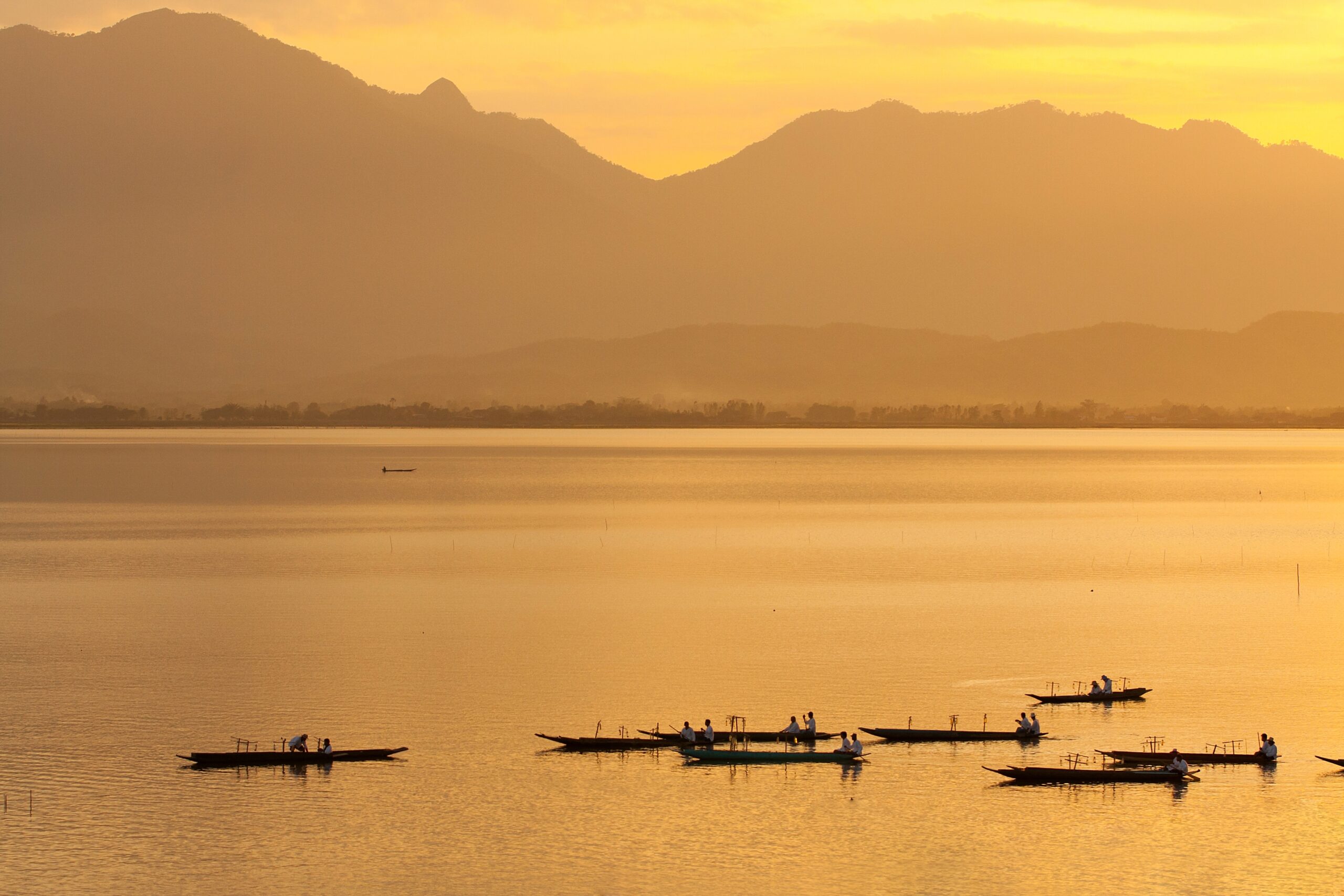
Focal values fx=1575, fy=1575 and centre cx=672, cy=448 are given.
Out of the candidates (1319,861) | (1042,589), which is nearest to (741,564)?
(1042,589)

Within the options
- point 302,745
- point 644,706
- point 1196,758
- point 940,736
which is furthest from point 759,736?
point 302,745

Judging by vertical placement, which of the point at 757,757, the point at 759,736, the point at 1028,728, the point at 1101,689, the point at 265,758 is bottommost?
the point at 265,758

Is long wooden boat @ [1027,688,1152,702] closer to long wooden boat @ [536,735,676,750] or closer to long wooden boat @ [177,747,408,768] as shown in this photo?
long wooden boat @ [536,735,676,750]

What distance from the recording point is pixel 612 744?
1935 inches

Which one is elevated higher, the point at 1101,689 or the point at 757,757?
the point at 1101,689

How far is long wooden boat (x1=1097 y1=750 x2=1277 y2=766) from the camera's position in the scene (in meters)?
46.7

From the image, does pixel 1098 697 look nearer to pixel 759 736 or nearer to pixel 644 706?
pixel 759 736

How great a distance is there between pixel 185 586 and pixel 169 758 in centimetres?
4498

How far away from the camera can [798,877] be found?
38.6 metres

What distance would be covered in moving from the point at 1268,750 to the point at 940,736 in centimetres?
977

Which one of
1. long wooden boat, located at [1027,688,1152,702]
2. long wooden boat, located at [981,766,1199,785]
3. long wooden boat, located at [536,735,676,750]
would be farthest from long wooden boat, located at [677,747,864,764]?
long wooden boat, located at [1027,688,1152,702]

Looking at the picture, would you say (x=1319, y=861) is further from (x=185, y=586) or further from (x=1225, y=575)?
(x=185, y=586)

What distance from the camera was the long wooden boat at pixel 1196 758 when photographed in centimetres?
4668

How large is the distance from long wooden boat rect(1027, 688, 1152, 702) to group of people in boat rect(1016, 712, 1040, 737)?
5.13m
